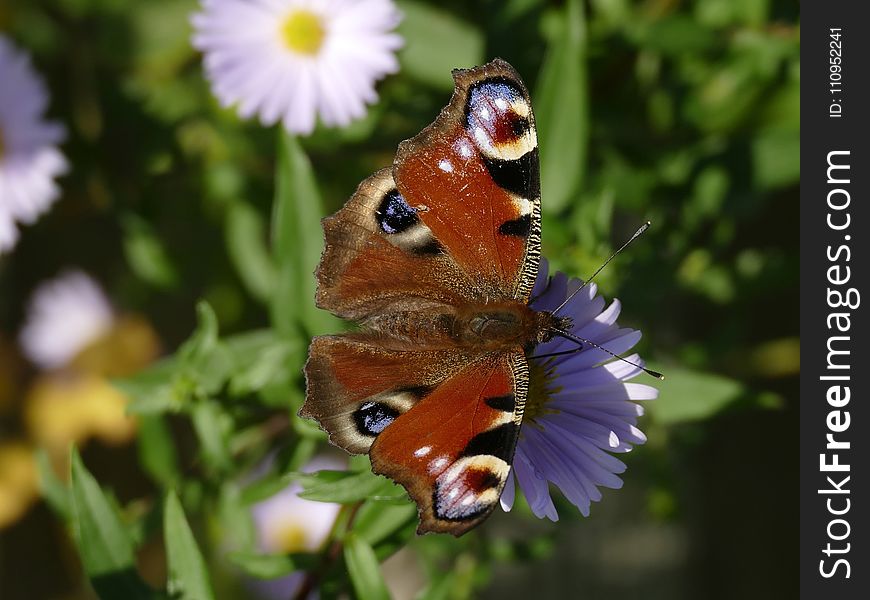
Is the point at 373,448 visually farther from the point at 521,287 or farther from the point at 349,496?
the point at 521,287

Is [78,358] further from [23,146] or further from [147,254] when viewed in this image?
[23,146]

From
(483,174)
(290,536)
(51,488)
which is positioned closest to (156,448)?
(51,488)

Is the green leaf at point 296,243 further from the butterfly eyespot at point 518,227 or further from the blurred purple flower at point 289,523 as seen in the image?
the blurred purple flower at point 289,523

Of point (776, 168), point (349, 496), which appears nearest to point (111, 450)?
point (349, 496)

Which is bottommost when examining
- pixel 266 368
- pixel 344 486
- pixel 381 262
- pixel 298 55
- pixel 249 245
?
pixel 344 486

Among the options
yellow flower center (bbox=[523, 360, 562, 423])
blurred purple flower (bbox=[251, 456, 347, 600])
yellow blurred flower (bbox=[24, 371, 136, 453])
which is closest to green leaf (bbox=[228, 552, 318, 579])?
yellow flower center (bbox=[523, 360, 562, 423])
